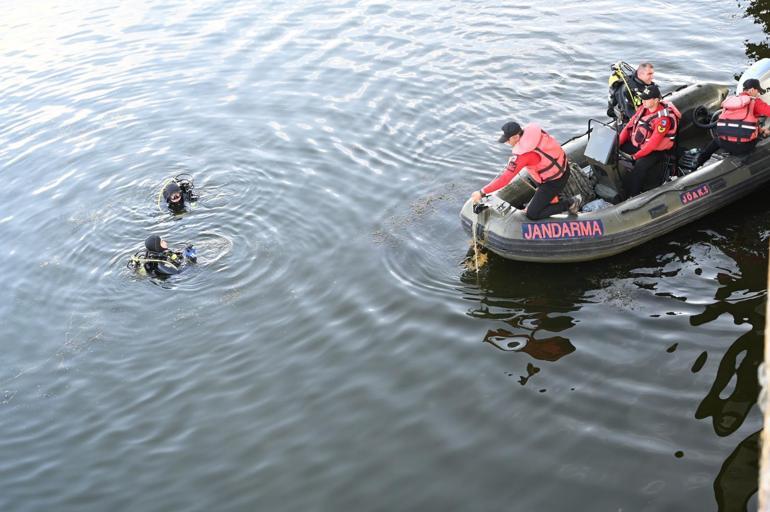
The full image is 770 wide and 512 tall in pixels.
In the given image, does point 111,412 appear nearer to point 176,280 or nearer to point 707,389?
point 176,280

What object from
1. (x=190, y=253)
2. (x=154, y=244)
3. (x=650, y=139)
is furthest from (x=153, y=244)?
(x=650, y=139)

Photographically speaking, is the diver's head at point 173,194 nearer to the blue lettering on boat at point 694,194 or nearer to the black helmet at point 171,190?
the black helmet at point 171,190

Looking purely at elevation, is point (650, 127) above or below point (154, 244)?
above

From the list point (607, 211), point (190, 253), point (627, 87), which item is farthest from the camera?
point (627, 87)

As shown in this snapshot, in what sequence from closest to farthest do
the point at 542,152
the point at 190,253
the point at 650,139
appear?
the point at 542,152 → the point at 650,139 → the point at 190,253

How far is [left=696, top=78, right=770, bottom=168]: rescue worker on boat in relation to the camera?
9.24m

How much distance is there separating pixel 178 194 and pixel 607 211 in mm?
6039

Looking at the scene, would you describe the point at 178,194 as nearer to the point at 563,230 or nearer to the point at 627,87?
the point at 563,230

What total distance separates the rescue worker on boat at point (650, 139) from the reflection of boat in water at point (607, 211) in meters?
0.25

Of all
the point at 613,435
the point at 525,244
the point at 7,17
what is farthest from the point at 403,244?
the point at 7,17

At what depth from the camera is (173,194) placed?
1119 cm

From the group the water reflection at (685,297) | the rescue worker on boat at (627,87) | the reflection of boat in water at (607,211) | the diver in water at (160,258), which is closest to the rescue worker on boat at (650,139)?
the reflection of boat in water at (607,211)

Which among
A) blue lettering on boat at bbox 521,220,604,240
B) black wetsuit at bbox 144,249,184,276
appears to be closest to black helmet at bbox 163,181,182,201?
black wetsuit at bbox 144,249,184,276

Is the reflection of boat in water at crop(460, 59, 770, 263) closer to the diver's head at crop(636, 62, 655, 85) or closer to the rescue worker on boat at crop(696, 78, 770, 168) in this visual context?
the rescue worker on boat at crop(696, 78, 770, 168)
